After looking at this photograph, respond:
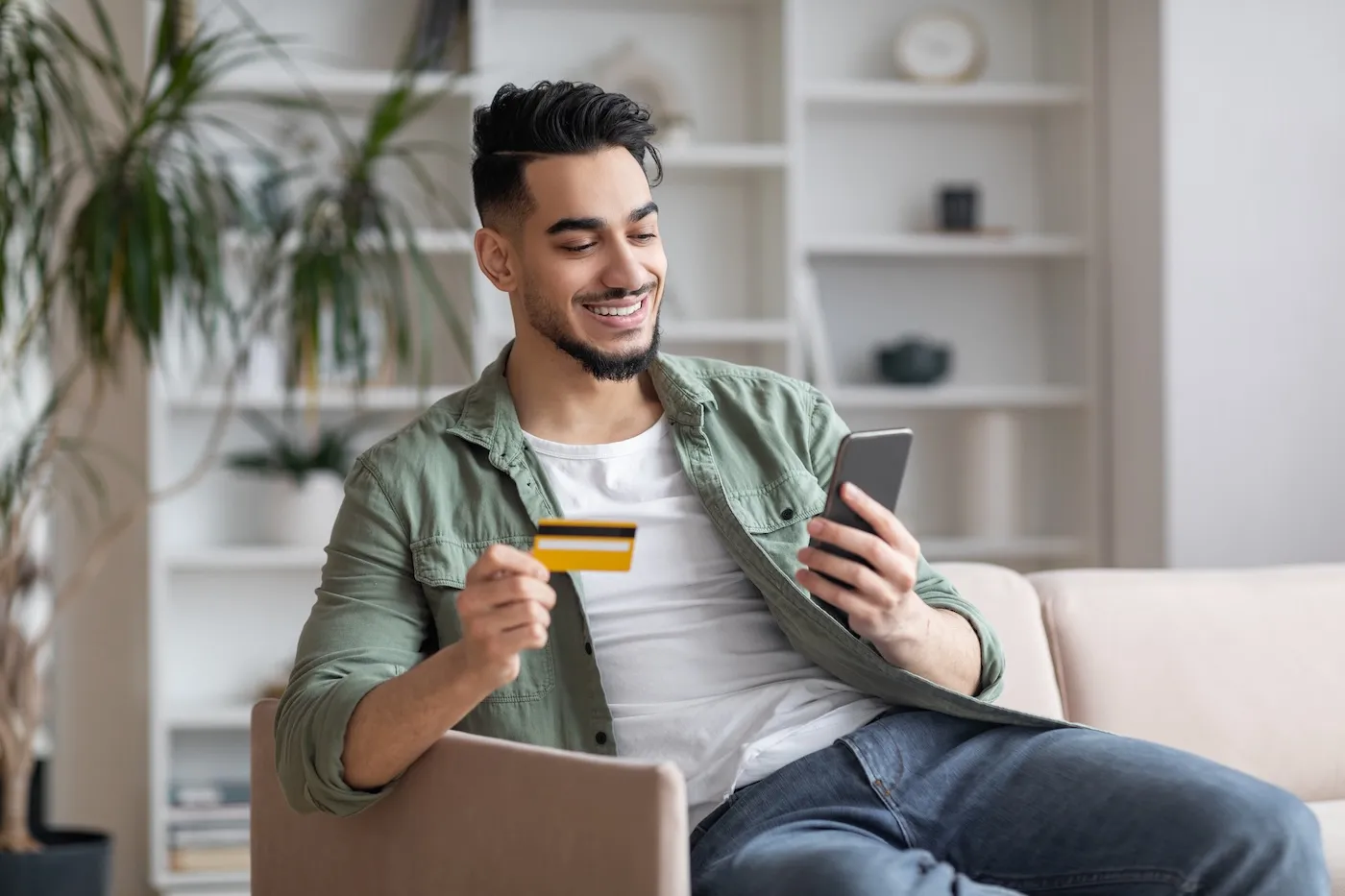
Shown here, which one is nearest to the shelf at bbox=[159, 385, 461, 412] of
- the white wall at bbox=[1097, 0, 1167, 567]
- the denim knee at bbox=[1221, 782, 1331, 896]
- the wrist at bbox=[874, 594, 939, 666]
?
the white wall at bbox=[1097, 0, 1167, 567]

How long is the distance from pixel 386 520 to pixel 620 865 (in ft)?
1.76

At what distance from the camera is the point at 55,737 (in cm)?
372

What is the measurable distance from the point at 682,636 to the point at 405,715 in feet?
1.22

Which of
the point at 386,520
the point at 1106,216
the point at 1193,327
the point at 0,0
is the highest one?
the point at 0,0

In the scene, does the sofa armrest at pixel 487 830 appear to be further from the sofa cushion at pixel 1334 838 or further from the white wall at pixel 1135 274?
the white wall at pixel 1135 274

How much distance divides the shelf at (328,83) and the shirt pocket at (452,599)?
2.10 meters

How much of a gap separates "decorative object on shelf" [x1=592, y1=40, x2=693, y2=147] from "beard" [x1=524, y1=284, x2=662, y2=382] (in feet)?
6.66

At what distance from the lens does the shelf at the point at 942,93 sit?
3869 millimetres

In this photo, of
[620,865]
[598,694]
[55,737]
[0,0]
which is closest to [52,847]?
[55,737]

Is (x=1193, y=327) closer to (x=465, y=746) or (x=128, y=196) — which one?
(x=128, y=196)

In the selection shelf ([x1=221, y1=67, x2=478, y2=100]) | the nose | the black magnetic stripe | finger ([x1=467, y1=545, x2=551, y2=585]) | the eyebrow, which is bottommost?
finger ([x1=467, y1=545, x2=551, y2=585])

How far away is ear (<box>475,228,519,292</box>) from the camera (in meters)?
1.89

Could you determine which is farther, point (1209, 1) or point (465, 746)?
point (1209, 1)

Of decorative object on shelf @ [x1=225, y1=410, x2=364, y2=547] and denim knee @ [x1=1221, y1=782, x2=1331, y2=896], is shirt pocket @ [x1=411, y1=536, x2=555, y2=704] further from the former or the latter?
decorative object on shelf @ [x1=225, y1=410, x2=364, y2=547]
